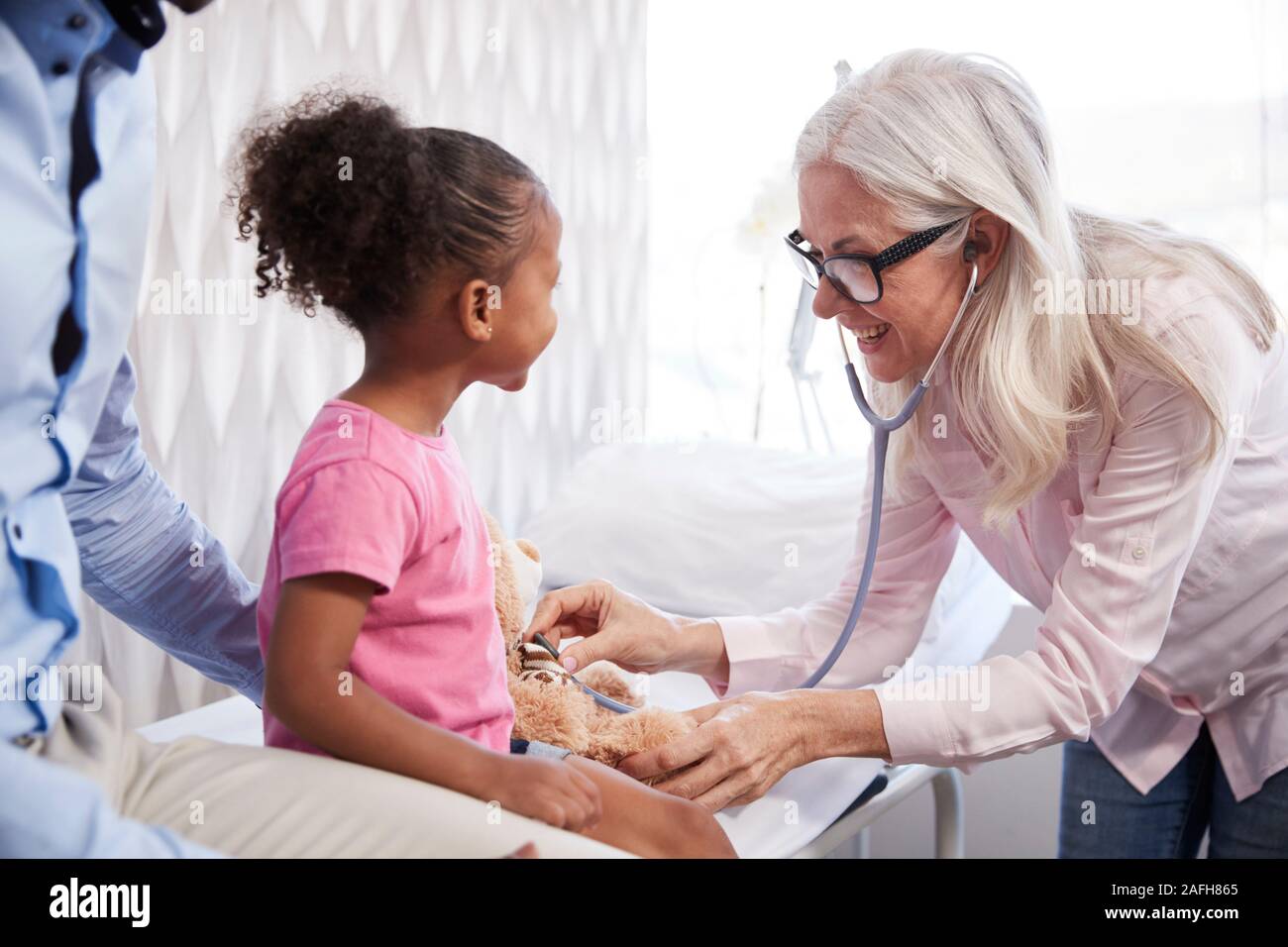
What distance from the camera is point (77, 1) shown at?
803 mm

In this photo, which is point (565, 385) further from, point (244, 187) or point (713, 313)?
point (244, 187)

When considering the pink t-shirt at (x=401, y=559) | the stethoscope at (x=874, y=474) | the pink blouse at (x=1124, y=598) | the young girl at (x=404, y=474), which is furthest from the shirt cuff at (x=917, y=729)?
the pink t-shirt at (x=401, y=559)

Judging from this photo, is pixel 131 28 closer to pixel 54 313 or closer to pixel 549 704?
pixel 54 313

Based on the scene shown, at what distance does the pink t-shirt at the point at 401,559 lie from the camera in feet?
2.93

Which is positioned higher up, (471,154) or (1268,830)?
(471,154)

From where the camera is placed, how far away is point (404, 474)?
954mm

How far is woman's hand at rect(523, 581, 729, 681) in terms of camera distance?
1.43 meters

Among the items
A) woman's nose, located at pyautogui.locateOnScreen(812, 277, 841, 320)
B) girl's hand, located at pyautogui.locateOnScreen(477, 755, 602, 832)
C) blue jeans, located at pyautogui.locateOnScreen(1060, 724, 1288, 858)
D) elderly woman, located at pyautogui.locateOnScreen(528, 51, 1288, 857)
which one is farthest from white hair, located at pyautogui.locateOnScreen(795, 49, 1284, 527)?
girl's hand, located at pyautogui.locateOnScreen(477, 755, 602, 832)

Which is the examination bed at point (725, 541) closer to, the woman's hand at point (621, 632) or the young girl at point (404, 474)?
the woman's hand at point (621, 632)

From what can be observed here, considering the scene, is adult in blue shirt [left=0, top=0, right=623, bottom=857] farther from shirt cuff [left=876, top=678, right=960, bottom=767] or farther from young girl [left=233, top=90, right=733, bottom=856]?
shirt cuff [left=876, top=678, right=960, bottom=767]

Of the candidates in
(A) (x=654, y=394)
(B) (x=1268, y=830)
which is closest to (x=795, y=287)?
(A) (x=654, y=394)

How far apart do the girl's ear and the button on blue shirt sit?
0.27m

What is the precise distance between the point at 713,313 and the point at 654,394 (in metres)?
0.27
